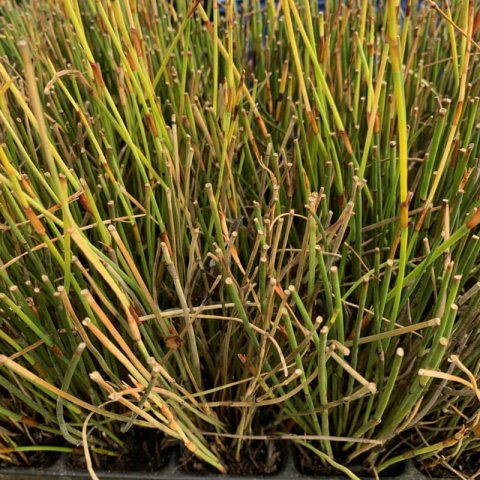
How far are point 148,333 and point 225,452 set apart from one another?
17 cm

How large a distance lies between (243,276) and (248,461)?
7.9 inches

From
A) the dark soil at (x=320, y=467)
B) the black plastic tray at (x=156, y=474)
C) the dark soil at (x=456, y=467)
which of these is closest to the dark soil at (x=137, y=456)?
the black plastic tray at (x=156, y=474)

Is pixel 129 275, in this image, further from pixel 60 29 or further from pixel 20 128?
pixel 60 29

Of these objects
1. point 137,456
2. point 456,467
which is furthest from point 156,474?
point 456,467

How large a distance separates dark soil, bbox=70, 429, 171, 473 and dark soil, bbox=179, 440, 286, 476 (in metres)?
0.03

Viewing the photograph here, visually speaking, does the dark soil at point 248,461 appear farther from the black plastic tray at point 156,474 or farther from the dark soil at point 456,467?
the dark soil at point 456,467

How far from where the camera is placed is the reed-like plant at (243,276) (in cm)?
38

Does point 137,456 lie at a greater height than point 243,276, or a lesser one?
lesser

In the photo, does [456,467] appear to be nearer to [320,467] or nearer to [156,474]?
[320,467]

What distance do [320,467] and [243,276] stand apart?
0.22 meters

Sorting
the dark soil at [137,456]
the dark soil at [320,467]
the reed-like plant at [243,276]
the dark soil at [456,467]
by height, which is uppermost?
the reed-like plant at [243,276]

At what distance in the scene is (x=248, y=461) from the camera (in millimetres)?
517

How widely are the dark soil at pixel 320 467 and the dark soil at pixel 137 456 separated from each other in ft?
0.46

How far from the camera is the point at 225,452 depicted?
518mm
